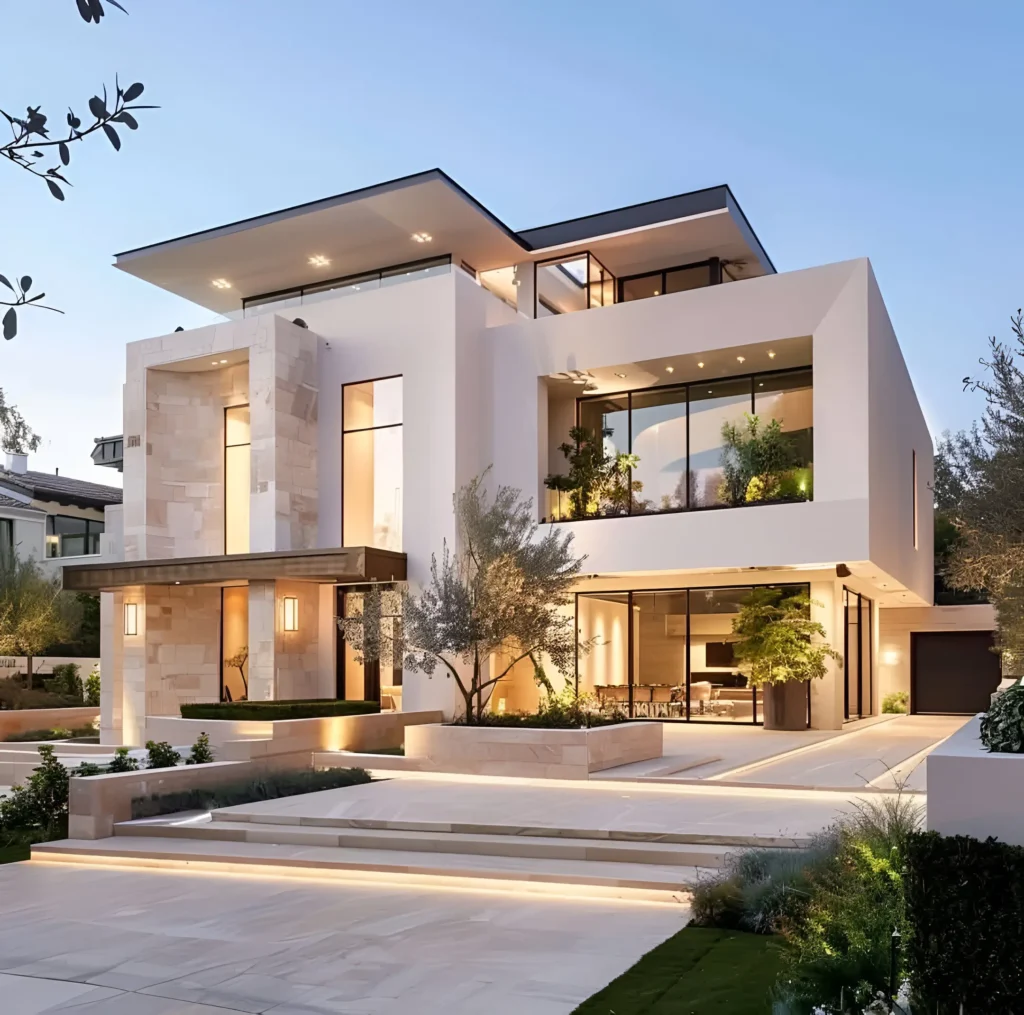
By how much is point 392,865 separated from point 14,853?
14.0ft

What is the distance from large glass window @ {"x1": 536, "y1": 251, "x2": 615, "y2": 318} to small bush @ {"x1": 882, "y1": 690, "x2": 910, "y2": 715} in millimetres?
13747

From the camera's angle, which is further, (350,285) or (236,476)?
(350,285)

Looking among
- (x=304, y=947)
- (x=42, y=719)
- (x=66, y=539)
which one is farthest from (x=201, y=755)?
(x=66, y=539)

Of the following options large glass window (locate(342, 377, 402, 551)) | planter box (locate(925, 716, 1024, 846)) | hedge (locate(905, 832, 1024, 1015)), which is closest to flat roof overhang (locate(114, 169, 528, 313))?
large glass window (locate(342, 377, 402, 551))

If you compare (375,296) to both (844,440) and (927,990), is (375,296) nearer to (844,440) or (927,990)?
(844,440)

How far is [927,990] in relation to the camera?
15.3 feet

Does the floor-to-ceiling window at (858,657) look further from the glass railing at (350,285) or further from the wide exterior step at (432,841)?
the wide exterior step at (432,841)

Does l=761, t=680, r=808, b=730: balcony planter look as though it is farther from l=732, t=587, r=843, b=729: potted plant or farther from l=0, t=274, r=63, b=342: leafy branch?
l=0, t=274, r=63, b=342: leafy branch

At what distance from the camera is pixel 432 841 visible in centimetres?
995

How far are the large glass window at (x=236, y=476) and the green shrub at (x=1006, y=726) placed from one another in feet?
66.8

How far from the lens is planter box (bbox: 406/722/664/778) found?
46.4ft

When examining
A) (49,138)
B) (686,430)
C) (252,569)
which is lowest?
(252,569)

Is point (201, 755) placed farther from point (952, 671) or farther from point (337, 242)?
point (952, 671)

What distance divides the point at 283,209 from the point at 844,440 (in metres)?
12.0
